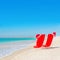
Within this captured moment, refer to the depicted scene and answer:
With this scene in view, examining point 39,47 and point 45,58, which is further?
point 39,47

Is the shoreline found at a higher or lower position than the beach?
lower

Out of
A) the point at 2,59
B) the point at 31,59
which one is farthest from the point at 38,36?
the point at 31,59

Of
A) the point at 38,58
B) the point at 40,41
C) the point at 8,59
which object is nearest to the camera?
the point at 38,58

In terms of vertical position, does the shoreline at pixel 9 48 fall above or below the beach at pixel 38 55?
below

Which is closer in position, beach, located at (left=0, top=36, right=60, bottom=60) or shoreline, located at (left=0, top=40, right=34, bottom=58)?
beach, located at (left=0, top=36, right=60, bottom=60)

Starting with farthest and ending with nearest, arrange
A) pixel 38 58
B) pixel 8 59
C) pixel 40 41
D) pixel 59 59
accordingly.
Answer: pixel 40 41
pixel 8 59
pixel 38 58
pixel 59 59

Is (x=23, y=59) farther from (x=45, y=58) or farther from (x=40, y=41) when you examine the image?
(x=40, y=41)

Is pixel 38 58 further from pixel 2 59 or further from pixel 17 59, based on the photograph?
pixel 2 59

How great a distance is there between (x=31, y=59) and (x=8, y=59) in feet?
5.41

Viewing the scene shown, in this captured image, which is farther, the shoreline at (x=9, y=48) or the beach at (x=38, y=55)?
the shoreline at (x=9, y=48)

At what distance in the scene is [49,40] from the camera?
618 inches

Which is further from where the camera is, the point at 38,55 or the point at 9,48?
the point at 9,48

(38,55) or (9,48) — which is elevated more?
(38,55)

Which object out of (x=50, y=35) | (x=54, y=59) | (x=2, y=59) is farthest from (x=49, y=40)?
(x=54, y=59)
